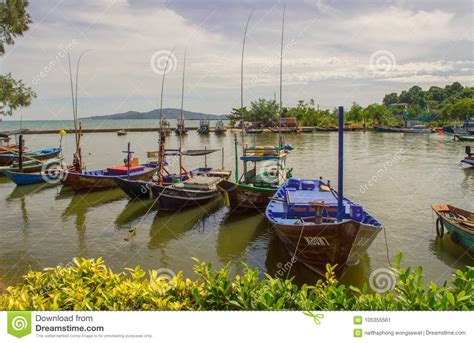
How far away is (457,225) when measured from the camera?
37.7 ft

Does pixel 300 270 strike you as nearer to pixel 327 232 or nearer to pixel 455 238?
pixel 327 232

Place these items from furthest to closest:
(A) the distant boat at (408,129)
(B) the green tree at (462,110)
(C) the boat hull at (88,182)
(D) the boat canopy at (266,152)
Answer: (B) the green tree at (462,110), (A) the distant boat at (408,129), (C) the boat hull at (88,182), (D) the boat canopy at (266,152)

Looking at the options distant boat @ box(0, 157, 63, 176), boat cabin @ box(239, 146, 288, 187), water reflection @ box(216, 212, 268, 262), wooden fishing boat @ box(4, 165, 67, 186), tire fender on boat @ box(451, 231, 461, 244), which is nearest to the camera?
tire fender on boat @ box(451, 231, 461, 244)

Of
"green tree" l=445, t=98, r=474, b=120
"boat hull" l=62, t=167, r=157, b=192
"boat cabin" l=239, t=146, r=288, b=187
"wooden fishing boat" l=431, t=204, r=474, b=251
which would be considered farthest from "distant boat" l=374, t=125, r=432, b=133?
"wooden fishing boat" l=431, t=204, r=474, b=251

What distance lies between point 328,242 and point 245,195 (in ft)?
21.2

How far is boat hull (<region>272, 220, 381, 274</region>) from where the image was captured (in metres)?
8.93

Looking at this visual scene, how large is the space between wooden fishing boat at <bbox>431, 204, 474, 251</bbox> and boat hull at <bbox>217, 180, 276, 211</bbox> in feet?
19.5

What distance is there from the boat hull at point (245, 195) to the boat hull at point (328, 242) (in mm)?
4983

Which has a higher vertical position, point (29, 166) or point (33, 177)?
point (29, 166)

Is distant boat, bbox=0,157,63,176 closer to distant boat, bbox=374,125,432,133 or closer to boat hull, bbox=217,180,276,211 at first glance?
boat hull, bbox=217,180,276,211

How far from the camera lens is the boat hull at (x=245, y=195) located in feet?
49.8

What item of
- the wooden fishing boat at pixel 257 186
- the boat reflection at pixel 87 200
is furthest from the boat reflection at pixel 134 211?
the wooden fishing boat at pixel 257 186

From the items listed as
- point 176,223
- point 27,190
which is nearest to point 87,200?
point 27,190

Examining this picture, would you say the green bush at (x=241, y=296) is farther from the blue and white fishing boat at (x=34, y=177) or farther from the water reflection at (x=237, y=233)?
the blue and white fishing boat at (x=34, y=177)
